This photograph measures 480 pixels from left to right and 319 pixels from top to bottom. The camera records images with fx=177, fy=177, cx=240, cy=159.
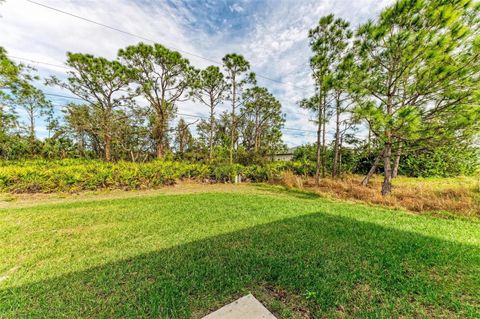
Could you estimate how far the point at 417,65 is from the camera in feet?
15.7

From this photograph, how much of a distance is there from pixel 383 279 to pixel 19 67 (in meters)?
18.8

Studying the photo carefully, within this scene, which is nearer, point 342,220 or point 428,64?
point 342,220

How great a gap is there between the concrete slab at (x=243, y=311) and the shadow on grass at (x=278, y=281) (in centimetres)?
9

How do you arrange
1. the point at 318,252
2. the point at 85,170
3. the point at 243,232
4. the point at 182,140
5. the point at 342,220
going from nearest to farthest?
the point at 318,252 → the point at 243,232 → the point at 342,220 → the point at 85,170 → the point at 182,140

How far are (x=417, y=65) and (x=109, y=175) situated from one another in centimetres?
1105

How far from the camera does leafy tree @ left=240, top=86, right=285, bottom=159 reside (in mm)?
19359

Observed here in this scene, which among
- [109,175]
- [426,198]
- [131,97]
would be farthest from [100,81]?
[426,198]

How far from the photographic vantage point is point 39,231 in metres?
3.36

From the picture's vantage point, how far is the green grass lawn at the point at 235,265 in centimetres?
165

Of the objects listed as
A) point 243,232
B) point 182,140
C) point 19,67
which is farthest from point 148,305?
point 182,140

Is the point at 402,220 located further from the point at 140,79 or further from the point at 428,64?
the point at 140,79

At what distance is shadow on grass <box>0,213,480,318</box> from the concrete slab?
0.09 m

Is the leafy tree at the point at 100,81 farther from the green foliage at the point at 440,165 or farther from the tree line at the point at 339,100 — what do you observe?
the green foliage at the point at 440,165

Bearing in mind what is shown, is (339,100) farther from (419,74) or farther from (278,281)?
(278,281)
